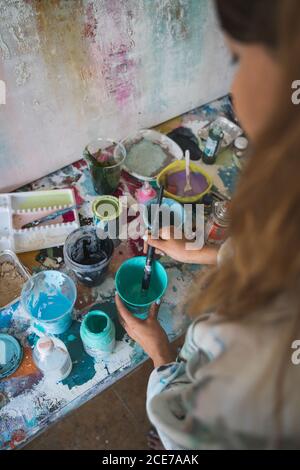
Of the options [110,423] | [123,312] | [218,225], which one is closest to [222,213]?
[218,225]

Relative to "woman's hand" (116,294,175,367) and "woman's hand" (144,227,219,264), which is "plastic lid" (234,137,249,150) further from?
"woman's hand" (116,294,175,367)

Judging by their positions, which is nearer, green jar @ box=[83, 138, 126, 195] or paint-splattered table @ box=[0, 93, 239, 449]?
A: paint-splattered table @ box=[0, 93, 239, 449]

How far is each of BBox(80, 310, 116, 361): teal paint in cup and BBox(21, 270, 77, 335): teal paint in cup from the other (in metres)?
0.07

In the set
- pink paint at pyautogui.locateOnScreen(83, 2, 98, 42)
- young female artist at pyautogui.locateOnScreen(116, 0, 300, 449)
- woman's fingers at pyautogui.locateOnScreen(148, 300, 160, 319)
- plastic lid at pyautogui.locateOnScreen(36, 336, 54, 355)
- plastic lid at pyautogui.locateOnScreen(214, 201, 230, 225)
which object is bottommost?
woman's fingers at pyautogui.locateOnScreen(148, 300, 160, 319)

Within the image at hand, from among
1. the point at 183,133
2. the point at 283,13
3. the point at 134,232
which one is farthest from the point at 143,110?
the point at 283,13

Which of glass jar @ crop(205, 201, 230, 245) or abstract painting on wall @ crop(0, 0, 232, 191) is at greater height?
abstract painting on wall @ crop(0, 0, 232, 191)

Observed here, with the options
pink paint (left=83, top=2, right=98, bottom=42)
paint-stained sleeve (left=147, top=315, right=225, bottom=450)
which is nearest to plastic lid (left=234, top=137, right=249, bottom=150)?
pink paint (left=83, top=2, right=98, bottom=42)

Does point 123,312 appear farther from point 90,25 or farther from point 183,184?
point 90,25

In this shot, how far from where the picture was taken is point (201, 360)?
78 cm

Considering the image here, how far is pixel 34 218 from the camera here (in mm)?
1416

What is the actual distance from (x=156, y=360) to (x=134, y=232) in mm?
500

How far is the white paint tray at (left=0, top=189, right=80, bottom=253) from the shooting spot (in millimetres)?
1356

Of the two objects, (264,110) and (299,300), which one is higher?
(264,110)
